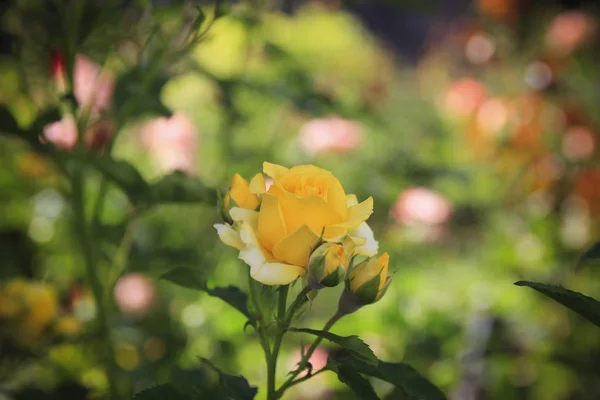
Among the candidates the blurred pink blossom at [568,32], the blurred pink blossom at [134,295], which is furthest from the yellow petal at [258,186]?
the blurred pink blossom at [568,32]

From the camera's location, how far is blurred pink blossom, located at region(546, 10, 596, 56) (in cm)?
130

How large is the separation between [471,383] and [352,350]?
2.49 ft

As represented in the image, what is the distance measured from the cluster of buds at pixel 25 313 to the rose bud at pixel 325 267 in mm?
396

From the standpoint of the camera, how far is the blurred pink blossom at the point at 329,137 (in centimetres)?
122

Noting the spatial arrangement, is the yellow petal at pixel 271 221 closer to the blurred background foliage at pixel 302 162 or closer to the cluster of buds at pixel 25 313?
the blurred background foliage at pixel 302 162

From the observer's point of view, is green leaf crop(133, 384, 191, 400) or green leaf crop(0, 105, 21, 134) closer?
green leaf crop(133, 384, 191, 400)

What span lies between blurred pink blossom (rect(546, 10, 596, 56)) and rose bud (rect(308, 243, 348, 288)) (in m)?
1.24

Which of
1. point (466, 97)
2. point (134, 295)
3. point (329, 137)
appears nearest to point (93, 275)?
point (134, 295)

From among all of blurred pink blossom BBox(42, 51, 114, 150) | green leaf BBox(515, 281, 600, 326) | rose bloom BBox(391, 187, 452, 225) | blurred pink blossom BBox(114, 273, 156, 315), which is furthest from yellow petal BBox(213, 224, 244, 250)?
rose bloom BBox(391, 187, 452, 225)

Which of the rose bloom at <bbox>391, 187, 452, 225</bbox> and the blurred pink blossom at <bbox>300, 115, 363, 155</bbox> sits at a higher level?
the blurred pink blossom at <bbox>300, 115, 363, 155</bbox>

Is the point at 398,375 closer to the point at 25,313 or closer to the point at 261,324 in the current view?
the point at 261,324

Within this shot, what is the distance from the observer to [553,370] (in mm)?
1014

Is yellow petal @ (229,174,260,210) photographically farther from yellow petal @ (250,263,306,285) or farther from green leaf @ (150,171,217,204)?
green leaf @ (150,171,217,204)

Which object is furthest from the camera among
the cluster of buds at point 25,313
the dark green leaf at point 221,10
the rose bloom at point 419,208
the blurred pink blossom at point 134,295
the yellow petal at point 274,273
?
the rose bloom at point 419,208
